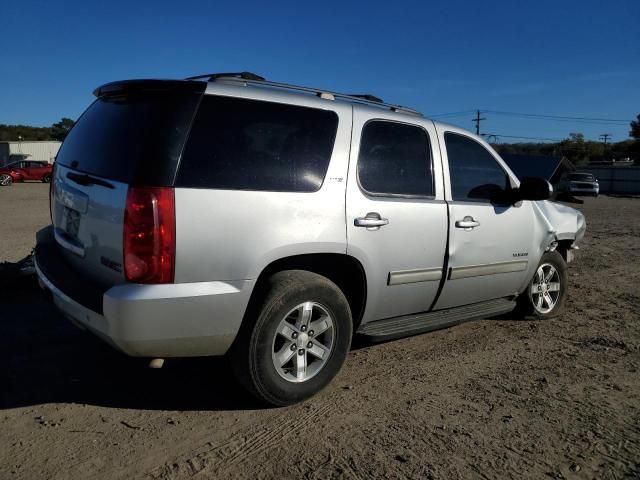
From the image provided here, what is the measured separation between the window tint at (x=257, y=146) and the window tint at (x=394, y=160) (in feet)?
1.03

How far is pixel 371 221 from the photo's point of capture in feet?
12.3

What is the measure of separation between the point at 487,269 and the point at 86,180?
10.1 ft

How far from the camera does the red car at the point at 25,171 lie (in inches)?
1403

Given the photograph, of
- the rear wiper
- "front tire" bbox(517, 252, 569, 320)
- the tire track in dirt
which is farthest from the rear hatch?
"front tire" bbox(517, 252, 569, 320)

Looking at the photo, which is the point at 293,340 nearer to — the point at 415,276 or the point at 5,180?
the point at 415,276

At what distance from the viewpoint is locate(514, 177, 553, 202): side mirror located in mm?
4773

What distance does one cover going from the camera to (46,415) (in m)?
3.35

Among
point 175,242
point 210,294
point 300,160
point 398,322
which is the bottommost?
point 398,322

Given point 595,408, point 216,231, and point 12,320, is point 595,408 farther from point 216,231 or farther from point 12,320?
point 12,320

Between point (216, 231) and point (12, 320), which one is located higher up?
point (216, 231)

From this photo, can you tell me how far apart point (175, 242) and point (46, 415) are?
4.49ft

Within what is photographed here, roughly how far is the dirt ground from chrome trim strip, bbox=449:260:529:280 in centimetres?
64

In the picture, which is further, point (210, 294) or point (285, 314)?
point (285, 314)

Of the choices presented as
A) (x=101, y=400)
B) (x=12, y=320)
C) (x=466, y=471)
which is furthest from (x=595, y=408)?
(x=12, y=320)
